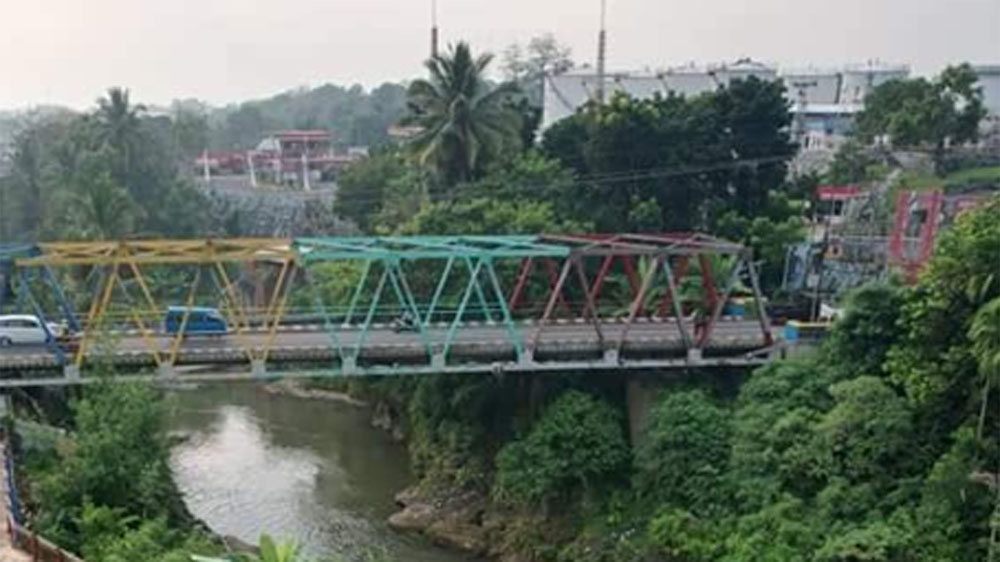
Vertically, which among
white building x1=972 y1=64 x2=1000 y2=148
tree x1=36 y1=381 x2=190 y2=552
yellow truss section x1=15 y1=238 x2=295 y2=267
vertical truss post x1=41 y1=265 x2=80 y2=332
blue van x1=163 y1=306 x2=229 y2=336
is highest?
white building x1=972 y1=64 x2=1000 y2=148

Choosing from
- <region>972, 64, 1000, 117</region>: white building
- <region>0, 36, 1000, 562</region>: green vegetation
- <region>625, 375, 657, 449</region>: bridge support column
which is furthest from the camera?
<region>972, 64, 1000, 117</region>: white building

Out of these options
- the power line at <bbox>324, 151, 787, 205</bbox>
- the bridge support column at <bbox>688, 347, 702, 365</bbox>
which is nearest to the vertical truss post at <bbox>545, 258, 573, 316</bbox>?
the bridge support column at <bbox>688, 347, 702, 365</bbox>

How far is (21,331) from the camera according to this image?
23.2m

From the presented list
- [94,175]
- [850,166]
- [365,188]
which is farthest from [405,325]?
[365,188]

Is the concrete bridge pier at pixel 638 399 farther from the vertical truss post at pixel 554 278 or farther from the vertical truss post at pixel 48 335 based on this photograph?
the vertical truss post at pixel 48 335

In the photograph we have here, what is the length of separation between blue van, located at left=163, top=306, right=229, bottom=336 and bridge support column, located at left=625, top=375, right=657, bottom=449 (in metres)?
8.92

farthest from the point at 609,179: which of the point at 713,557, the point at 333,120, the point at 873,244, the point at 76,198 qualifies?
the point at 333,120

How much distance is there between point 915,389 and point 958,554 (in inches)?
105

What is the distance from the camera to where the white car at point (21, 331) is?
23141 millimetres

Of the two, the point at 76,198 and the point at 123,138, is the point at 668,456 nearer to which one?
the point at 76,198

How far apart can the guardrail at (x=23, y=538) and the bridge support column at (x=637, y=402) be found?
36.3ft

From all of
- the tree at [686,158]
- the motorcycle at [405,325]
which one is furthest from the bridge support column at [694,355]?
the tree at [686,158]

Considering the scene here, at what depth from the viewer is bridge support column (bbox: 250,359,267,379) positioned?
21384 millimetres

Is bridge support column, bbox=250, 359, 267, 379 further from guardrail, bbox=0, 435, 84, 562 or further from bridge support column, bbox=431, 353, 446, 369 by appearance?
guardrail, bbox=0, 435, 84, 562
